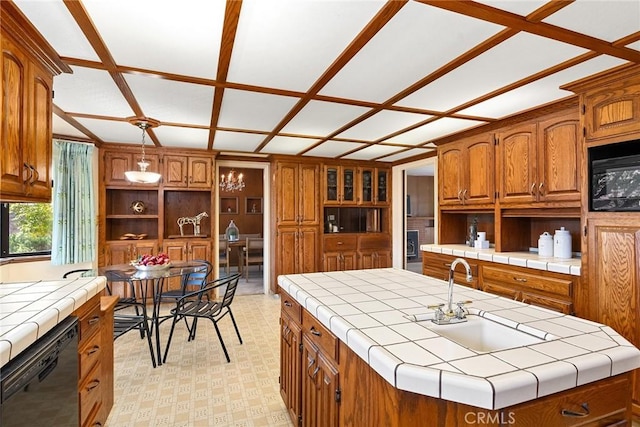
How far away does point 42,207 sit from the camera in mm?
3949

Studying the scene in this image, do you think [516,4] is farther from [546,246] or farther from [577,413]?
[546,246]

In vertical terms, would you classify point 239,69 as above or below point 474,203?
above

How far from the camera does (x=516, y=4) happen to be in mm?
1487

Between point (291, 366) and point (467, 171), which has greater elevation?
point (467, 171)

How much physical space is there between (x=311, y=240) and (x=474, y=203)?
2579 mm

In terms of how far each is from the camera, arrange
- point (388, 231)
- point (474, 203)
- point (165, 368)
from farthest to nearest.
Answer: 1. point (388, 231)
2. point (474, 203)
3. point (165, 368)

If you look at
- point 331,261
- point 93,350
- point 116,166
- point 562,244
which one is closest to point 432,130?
point 562,244

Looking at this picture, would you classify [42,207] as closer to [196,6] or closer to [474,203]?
[196,6]

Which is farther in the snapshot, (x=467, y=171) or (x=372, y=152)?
(x=372, y=152)

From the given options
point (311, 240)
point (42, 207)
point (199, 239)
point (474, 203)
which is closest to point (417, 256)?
point (311, 240)

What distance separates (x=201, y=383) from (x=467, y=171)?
3.37 metres

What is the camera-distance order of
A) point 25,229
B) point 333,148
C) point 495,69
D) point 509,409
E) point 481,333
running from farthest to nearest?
point 333,148
point 25,229
point 495,69
point 481,333
point 509,409

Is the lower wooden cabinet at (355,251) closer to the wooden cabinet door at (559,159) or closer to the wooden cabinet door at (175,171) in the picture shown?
the wooden cabinet door at (175,171)

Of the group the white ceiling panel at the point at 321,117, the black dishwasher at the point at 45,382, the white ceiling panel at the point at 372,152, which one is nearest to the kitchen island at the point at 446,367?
the black dishwasher at the point at 45,382
